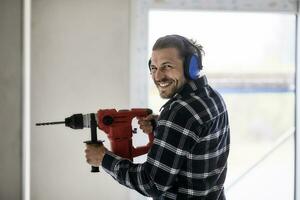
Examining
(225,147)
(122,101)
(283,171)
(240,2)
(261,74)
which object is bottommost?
(283,171)

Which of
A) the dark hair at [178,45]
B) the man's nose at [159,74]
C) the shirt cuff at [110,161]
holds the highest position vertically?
the dark hair at [178,45]

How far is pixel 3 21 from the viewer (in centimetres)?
187

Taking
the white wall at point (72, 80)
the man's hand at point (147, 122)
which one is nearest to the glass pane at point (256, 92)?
the white wall at point (72, 80)

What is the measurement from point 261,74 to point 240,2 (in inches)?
24.3

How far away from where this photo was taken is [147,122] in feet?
5.49

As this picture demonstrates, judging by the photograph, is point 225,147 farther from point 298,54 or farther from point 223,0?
point 298,54

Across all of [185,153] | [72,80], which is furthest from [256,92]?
[185,153]

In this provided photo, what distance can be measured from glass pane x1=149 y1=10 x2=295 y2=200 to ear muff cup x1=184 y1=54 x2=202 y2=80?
4.50 ft

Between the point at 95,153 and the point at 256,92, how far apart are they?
1.79 m

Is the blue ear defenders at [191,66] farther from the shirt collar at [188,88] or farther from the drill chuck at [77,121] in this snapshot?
the drill chuck at [77,121]

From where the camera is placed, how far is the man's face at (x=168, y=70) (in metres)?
1.36

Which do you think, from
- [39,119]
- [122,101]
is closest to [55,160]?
[39,119]

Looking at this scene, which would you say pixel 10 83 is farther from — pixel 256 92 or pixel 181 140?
pixel 256 92

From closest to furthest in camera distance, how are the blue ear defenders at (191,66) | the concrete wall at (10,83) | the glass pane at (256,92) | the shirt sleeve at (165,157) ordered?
1. the shirt sleeve at (165,157)
2. the blue ear defenders at (191,66)
3. the concrete wall at (10,83)
4. the glass pane at (256,92)
